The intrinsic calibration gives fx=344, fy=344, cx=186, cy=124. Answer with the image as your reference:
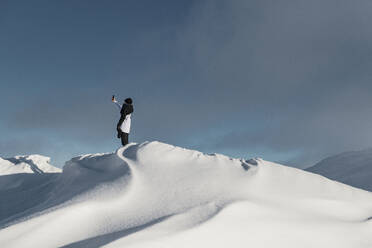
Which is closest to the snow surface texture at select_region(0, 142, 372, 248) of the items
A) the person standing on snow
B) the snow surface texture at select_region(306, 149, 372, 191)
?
the person standing on snow

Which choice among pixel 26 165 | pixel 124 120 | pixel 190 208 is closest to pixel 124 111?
pixel 124 120

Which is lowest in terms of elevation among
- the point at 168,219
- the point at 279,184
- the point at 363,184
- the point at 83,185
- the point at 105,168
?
the point at 168,219

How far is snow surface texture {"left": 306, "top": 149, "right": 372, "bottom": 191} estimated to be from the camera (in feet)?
33.1

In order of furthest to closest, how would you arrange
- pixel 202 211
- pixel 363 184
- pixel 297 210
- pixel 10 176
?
1. pixel 363 184
2. pixel 10 176
3. pixel 297 210
4. pixel 202 211

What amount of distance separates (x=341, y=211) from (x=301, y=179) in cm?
71

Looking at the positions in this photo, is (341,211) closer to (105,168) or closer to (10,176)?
(105,168)

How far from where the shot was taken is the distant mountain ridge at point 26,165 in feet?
28.6

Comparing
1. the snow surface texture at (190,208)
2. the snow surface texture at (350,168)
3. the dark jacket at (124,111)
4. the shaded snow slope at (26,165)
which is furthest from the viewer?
the snow surface texture at (350,168)

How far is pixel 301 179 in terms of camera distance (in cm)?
505

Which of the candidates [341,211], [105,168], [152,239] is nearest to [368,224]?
[341,211]

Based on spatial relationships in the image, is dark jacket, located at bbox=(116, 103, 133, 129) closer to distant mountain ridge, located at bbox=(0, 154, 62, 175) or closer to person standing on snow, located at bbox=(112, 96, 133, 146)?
person standing on snow, located at bbox=(112, 96, 133, 146)

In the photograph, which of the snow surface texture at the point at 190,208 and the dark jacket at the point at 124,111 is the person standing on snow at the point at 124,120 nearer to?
the dark jacket at the point at 124,111

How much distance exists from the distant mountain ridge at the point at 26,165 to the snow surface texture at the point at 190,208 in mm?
3956

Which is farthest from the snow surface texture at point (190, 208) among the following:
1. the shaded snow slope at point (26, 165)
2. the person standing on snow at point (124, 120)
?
the shaded snow slope at point (26, 165)
